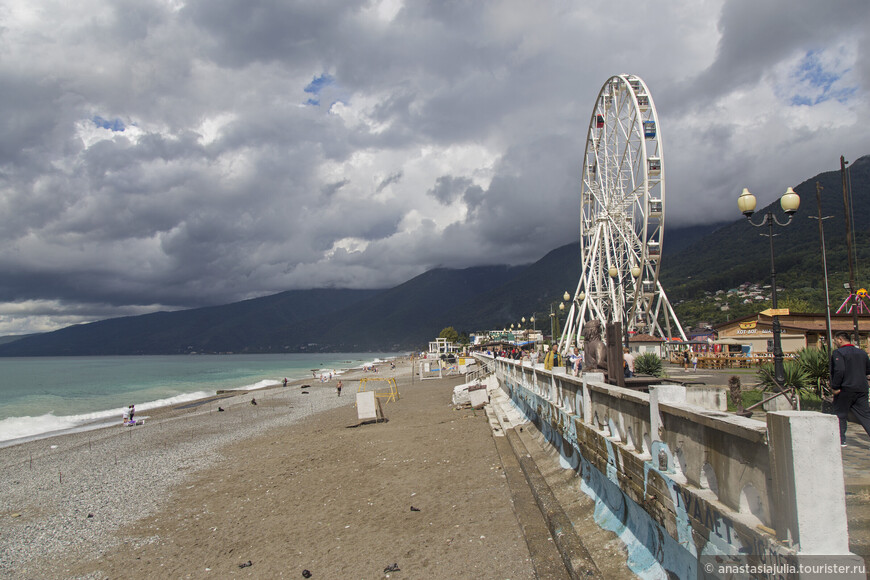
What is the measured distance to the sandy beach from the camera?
6.86 m

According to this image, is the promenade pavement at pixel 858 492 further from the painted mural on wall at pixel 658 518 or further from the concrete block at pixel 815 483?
the concrete block at pixel 815 483

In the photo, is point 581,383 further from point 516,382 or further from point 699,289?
point 699,289

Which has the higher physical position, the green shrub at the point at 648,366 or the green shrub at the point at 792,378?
the green shrub at the point at 792,378

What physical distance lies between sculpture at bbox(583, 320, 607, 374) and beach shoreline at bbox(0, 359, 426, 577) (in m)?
8.53

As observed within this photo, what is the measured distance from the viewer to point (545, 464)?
9484 mm

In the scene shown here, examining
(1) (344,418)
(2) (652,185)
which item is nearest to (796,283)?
(2) (652,185)

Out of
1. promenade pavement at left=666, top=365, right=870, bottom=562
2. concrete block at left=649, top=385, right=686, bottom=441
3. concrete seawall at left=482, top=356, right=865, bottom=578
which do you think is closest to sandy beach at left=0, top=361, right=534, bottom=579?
concrete seawall at left=482, top=356, right=865, bottom=578

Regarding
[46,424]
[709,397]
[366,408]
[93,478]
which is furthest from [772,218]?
[46,424]

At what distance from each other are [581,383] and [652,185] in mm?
36566

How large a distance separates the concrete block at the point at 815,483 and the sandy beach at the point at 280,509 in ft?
11.7

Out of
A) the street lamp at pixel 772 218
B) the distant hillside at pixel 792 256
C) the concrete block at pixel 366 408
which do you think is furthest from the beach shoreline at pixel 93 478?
the distant hillside at pixel 792 256

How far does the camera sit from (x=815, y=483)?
2.60m

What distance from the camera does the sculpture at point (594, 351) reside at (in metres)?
8.80

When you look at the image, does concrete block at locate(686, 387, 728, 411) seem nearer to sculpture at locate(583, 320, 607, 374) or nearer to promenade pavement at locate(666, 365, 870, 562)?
promenade pavement at locate(666, 365, 870, 562)
